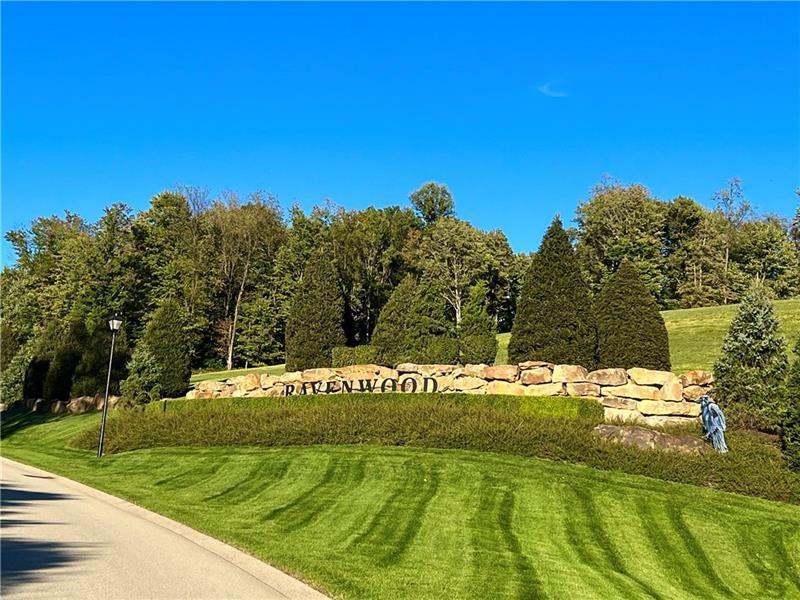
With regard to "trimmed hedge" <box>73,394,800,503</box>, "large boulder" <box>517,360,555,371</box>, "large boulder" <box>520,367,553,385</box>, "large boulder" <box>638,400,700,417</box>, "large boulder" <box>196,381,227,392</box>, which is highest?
"large boulder" <box>517,360,555,371</box>

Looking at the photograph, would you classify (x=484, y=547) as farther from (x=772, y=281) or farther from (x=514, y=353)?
(x=772, y=281)

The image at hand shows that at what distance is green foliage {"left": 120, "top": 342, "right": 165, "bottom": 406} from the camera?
25.0 meters

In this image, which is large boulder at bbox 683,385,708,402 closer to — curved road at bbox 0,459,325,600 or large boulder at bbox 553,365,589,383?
large boulder at bbox 553,365,589,383

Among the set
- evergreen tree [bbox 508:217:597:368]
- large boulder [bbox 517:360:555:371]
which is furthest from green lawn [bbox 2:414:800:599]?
evergreen tree [bbox 508:217:597:368]

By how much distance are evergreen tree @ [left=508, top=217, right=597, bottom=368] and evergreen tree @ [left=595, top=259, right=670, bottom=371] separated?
17.4 inches

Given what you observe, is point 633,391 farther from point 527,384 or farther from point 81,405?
point 81,405

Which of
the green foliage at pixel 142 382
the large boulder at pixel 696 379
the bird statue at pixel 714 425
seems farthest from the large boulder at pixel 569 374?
the green foliage at pixel 142 382

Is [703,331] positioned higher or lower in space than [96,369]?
higher

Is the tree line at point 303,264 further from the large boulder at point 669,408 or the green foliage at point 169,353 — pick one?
the large boulder at point 669,408

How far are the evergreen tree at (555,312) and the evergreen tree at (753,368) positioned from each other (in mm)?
5228

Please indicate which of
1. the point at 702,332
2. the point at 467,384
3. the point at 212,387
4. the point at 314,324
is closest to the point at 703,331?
the point at 702,332

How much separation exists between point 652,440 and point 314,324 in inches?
790

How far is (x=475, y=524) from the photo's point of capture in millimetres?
9008

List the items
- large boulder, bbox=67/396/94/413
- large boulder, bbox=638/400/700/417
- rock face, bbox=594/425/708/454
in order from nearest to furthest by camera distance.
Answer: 1. rock face, bbox=594/425/708/454
2. large boulder, bbox=638/400/700/417
3. large boulder, bbox=67/396/94/413
